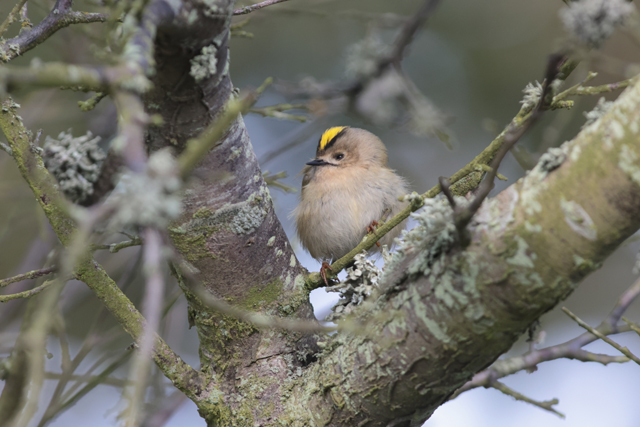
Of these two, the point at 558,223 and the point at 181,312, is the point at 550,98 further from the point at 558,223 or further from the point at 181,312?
the point at 181,312

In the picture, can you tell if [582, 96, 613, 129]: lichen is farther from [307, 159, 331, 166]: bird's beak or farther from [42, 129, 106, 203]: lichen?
[307, 159, 331, 166]: bird's beak

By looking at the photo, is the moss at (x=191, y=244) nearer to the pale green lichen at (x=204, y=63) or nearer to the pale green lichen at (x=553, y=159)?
the pale green lichen at (x=204, y=63)

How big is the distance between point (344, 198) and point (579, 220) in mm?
2817

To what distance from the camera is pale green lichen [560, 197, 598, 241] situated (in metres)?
1.31

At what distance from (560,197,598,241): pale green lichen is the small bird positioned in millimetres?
2400

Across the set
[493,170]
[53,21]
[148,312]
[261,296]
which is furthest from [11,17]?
[493,170]

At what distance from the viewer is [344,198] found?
4090mm

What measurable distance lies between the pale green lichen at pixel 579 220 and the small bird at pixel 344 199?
2400 millimetres

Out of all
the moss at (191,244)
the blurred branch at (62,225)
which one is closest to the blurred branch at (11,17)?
the blurred branch at (62,225)

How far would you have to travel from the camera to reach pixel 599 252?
1.33 m

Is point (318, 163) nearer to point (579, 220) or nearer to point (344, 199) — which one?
point (344, 199)

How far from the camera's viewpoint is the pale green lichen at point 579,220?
1310mm

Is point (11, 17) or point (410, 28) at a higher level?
point (410, 28)

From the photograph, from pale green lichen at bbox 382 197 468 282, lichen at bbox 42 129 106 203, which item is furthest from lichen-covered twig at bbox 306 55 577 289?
lichen at bbox 42 129 106 203
